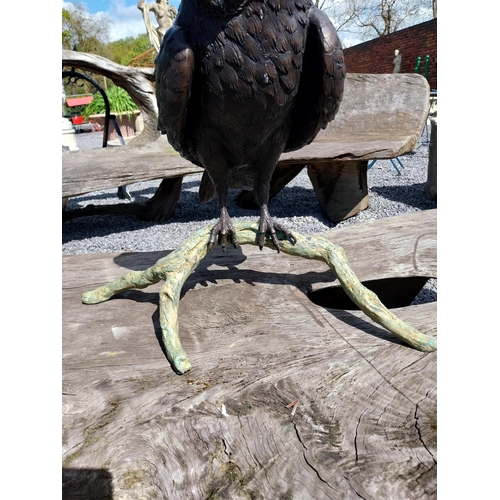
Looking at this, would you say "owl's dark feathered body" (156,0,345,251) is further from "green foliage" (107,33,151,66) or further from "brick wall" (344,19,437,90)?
"green foliage" (107,33,151,66)

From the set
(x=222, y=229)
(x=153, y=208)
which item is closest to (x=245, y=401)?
(x=222, y=229)

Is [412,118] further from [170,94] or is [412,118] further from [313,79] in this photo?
[170,94]

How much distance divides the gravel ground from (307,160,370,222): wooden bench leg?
0.27 feet

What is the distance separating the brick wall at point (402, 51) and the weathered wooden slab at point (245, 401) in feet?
33.5

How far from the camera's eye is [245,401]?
999mm

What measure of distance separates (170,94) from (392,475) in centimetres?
99

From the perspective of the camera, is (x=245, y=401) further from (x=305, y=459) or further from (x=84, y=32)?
(x=84, y=32)

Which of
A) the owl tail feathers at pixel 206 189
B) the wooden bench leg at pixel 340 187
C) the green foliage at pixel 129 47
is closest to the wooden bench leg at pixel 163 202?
the wooden bench leg at pixel 340 187

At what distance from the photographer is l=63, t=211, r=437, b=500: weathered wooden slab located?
32.7 inches

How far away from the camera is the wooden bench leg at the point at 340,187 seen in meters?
3.62

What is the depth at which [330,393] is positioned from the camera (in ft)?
3.42

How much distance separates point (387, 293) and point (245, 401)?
134 centimetres

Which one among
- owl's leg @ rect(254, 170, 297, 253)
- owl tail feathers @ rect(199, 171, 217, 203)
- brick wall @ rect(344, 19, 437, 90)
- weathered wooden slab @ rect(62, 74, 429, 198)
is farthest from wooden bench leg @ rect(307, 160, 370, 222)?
brick wall @ rect(344, 19, 437, 90)

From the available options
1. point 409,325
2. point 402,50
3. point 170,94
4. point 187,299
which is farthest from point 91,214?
point 402,50
